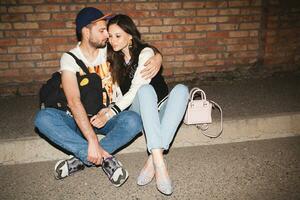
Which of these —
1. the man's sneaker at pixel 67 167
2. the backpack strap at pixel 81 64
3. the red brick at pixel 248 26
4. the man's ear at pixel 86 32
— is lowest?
the man's sneaker at pixel 67 167

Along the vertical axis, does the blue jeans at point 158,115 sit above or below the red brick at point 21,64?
below

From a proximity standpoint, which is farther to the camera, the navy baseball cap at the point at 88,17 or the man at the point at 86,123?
the navy baseball cap at the point at 88,17

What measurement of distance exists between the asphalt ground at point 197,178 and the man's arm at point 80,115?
31 centimetres

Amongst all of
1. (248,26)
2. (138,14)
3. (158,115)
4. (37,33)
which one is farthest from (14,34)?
(248,26)

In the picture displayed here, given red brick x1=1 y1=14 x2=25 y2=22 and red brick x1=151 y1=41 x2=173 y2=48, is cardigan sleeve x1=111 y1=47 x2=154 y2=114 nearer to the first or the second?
red brick x1=151 y1=41 x2=173 y2=48

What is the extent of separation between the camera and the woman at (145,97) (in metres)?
2.79

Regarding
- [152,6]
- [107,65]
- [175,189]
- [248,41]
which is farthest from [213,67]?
[175,189]

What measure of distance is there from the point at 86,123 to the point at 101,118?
206mm

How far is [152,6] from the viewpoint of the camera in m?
4.46

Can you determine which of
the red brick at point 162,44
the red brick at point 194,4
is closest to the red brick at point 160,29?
the red brick at point 162,44

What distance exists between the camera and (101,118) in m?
2.98

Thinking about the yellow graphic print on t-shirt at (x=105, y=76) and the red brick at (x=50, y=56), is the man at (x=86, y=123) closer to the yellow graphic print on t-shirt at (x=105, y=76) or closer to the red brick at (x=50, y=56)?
the yellow graphic print on t-shirt at (x=105, y=76)

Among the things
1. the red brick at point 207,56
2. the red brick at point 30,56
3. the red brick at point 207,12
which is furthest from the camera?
the red brick at point 207,56

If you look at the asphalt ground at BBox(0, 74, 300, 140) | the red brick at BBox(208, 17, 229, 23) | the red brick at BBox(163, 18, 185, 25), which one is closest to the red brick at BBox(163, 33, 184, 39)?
the red brick at BBox(163, 18, 185, 25)
